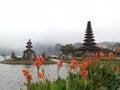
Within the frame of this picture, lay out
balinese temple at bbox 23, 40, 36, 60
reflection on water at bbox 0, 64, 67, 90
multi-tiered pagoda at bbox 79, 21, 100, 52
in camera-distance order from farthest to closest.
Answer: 1. multi-tiered pagoda at bbox 79, 21, 100, 52
2. balinese temple at bbox 23, 40, 36, 60
3. reflection on water at bbox 0, 64, 67, 90

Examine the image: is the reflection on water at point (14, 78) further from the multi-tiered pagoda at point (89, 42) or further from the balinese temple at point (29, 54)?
the multi-tiered pagoda at point (89, 42)

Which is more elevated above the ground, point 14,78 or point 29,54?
point 29,54

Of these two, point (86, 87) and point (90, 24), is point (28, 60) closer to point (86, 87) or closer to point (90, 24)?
point (90, 24)

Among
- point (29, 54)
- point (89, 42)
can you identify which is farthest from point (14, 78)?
point (89, 42)

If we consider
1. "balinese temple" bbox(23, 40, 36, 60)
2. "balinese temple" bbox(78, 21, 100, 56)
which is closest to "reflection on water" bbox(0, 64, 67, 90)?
"balinese temple" bbox(23, 40, 36, 60)

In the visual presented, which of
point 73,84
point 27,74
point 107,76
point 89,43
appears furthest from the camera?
point 89,43

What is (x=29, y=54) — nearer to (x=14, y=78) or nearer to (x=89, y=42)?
(x=89, y=42)

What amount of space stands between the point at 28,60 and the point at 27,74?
208 ft

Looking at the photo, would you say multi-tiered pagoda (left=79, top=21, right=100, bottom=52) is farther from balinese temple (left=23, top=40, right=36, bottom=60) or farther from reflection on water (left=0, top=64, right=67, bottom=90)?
reflection on water (left=0, top=64, right=67, bottom=90)

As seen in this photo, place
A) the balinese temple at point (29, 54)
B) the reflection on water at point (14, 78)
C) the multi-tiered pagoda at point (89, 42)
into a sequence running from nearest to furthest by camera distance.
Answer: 1. the reflection on water at point (14, 78)
2. the balinese temple at point (29, 54)
3. the multi-tiered pagoda at point (89, 42)

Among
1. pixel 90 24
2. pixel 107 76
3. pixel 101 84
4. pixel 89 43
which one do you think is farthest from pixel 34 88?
pixel 90 24

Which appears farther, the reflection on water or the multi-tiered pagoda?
the multi-tiered pagoda

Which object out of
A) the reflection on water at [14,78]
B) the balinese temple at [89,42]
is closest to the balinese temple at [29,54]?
the balinese temple at [89,42]

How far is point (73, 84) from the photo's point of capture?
491 cm
